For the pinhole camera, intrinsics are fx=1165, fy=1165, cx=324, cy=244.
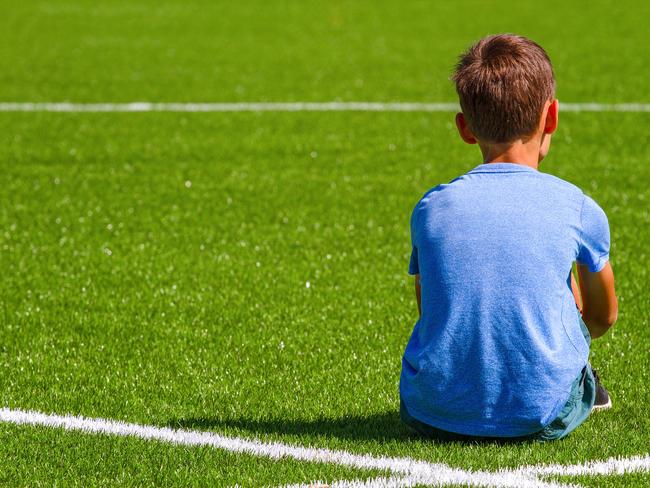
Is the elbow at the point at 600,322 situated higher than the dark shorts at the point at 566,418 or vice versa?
the elbow at the point at 600,322

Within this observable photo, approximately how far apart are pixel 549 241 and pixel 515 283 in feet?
0.57

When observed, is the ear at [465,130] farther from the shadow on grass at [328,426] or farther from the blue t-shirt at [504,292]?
the shadow on grass at [328,426]

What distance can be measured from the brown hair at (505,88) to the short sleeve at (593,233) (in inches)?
13.0

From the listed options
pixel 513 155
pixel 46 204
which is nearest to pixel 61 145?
pixel 46 204

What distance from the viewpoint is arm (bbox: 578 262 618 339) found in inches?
153

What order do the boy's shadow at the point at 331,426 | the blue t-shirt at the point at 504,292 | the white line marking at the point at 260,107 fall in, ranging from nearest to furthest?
the blue t-shirt at the point at 504,292 < the boy's shadow at the point at 331,426 < the white line marking at the point at 260,107

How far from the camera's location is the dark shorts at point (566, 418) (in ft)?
12.9

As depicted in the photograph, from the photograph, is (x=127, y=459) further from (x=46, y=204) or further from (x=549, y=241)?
(x=46, y=204)

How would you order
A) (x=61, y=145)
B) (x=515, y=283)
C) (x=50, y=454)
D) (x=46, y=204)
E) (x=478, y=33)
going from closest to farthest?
1. (x=515, y=283)
2. (x=50, y=454)
3. (x=46, y=204)
4. (x=61, y=145)
5. (x=478, y=33)

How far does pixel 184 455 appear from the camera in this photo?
13.0ft

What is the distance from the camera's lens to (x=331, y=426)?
4.35 metres

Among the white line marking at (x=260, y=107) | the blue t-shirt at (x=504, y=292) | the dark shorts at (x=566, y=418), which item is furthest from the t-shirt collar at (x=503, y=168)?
the white line marking at (x=260, y=107)

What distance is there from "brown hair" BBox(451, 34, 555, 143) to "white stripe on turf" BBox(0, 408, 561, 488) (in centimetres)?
110

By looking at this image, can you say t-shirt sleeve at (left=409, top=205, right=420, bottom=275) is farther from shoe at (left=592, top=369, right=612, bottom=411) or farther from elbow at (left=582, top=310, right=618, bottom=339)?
shoe at (left=592, top=369, right=612, bottom=411)
